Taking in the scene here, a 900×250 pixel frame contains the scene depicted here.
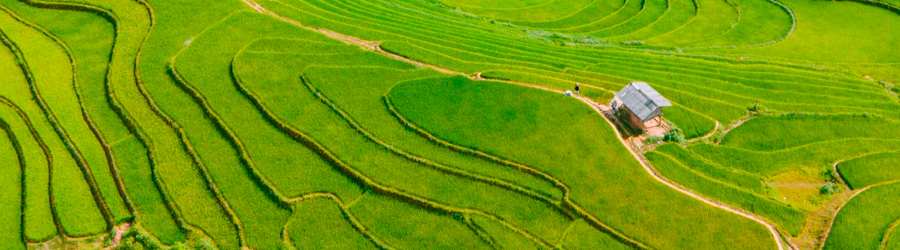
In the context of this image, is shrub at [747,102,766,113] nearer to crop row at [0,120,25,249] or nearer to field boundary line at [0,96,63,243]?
field boundary line at [0,96,63,243]

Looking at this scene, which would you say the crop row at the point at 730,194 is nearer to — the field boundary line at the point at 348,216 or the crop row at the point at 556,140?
the crop row at the point at 556,140

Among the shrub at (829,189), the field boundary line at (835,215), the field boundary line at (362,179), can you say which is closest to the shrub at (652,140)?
the shrub at (829,189)

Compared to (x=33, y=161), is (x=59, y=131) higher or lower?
higher

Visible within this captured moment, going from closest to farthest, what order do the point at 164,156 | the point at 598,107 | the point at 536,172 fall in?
the point at 536,172 → the point at 164,156 → the point at 598,107

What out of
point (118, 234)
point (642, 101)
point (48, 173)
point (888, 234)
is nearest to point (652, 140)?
point (642, 101)

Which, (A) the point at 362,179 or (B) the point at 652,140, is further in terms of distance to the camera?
(B) the point at 652,140

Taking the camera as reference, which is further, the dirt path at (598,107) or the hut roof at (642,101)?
the hut roof at (642,101)

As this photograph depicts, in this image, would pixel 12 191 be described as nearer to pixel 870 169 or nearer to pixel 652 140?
pixel 652 140

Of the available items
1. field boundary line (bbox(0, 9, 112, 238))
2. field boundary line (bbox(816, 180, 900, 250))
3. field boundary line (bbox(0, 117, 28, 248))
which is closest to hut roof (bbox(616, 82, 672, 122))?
field boundary line (bbox(816, 180, 900, 250))
